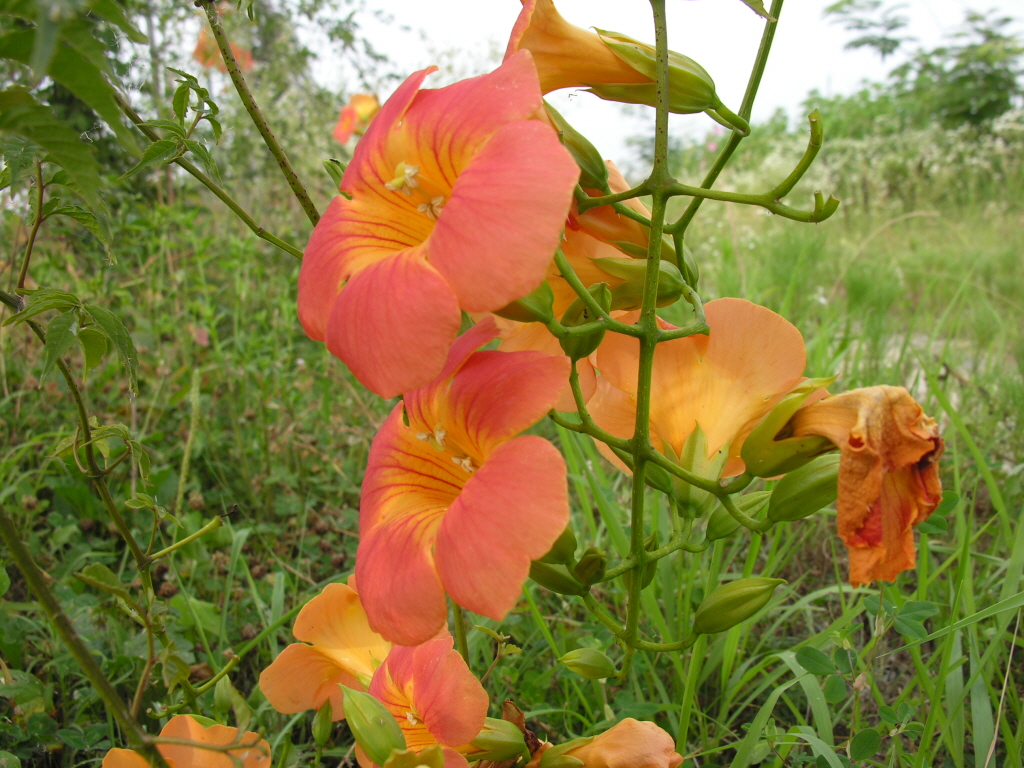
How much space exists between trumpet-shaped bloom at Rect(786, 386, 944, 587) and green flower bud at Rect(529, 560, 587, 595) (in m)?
0.27

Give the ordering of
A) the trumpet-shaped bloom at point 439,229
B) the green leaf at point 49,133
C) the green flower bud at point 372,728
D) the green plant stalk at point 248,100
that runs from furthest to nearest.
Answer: the green plant stalk at point 248,100 < the green flower bud at point 372,728 < the trumpet-shaped bloom at point 439,229 < the green leaf at point 49,133

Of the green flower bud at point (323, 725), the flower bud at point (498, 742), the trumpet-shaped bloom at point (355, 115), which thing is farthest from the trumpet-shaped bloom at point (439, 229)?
the trumpet-shaped bloom at point (355, 115)

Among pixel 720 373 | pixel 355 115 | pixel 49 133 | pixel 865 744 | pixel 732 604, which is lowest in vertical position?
pixel 865 744

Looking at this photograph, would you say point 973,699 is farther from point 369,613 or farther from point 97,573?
point 97,573

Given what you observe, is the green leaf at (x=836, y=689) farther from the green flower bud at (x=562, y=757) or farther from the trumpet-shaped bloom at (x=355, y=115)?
the trumpet-shaped bloom at (x=355, y=115)

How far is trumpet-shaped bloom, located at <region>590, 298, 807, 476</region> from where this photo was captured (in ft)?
2.73

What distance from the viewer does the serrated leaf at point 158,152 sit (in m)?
0.85

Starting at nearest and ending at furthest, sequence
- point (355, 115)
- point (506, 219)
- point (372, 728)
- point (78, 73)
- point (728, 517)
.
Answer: point (78, 73) → point (506, 219) → point (372, 728) → point (728, 517) → point (355, 115)

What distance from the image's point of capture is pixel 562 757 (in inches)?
31.7

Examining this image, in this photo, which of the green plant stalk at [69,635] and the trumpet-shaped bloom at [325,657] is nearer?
the green plant stalk at [69,635]

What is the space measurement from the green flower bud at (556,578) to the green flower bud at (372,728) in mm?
194

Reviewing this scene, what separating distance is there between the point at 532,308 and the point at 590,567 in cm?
28

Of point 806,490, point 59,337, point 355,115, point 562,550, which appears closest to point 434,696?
point 562,550

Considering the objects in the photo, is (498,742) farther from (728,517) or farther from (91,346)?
(91,346)
